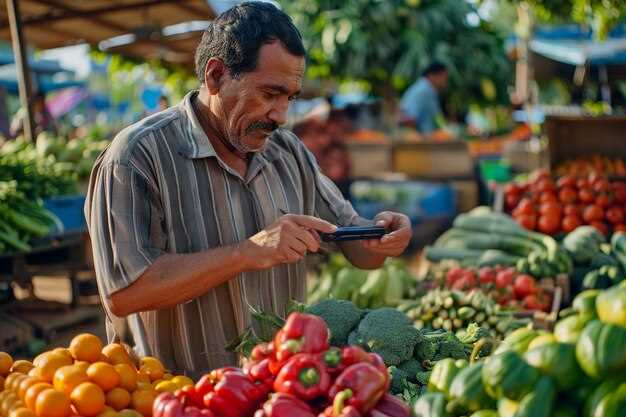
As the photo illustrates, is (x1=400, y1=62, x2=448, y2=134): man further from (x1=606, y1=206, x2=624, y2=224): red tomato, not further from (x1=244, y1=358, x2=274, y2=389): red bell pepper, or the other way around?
(x1=244, y1=358, x2=274, y2=389): red bell pepper

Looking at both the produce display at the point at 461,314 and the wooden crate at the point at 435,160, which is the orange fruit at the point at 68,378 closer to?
the produce display at the point at 461,314

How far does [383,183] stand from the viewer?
10.1 metres

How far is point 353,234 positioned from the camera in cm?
248

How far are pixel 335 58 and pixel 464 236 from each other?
7.78 m

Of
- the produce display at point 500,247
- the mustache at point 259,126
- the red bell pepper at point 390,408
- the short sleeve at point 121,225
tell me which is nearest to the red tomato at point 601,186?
the produce display at point 500,247

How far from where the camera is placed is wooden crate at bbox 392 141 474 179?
10172mm

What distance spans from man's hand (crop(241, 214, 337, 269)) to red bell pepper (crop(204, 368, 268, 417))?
24.7 inches

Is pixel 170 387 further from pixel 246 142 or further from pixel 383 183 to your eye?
pixel 383 183

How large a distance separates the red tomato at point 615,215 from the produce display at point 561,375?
4899mm

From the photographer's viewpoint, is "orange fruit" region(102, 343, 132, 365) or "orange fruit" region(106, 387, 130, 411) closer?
"orange fruit" region(106, 387, 130, 411)

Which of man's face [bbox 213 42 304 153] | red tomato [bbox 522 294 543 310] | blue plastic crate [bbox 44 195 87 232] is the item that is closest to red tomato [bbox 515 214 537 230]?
red tomato [bbox 522 294 543 310]

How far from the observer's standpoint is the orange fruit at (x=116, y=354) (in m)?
2.20

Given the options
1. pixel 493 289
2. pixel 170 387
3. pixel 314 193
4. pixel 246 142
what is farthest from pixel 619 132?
pixel 170 387

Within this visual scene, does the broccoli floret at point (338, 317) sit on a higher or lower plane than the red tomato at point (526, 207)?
higher
